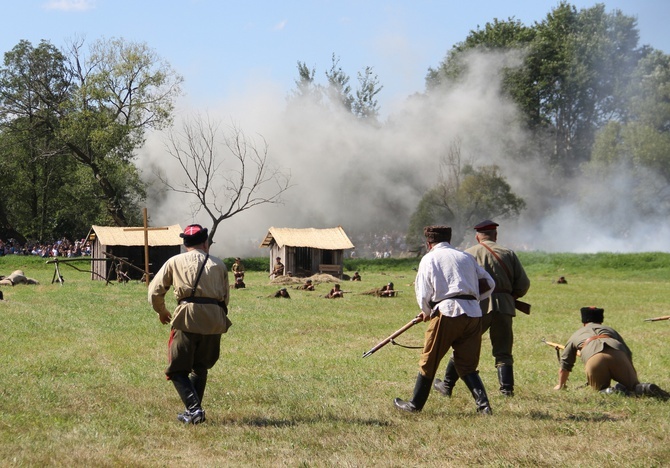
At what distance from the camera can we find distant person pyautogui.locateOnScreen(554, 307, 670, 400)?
909 cm

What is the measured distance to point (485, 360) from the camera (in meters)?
12.7

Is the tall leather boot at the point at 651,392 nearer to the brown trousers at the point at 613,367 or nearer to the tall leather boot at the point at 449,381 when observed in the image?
the brown trousers at the point at 613,367

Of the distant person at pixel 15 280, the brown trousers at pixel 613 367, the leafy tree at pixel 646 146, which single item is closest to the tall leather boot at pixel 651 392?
the brown trousers at pixel 613 367

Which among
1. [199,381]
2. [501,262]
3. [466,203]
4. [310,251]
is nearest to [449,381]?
[501,262]

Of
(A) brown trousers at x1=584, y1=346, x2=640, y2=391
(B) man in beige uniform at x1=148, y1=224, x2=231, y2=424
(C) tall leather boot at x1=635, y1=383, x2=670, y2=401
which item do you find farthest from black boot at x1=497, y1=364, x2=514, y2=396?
(B) man in beige uniform at x1=148, y1=224, x2=231, y2=424

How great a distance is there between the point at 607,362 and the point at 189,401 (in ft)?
14.4

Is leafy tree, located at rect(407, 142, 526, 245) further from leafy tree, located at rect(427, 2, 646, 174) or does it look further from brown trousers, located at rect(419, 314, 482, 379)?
brown trousers, located at rect(419, 314, 482, 379)

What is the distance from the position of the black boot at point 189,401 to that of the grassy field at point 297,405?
134 mm

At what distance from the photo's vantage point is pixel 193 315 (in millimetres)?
7777

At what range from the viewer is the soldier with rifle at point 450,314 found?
795 cm

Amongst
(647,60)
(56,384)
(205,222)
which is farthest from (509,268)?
(647,60)

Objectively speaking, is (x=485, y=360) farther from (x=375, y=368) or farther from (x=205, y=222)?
(x=205, y=222)

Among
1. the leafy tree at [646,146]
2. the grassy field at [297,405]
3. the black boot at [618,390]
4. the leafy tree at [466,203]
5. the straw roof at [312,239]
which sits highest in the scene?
the leafy tree at [646,146]

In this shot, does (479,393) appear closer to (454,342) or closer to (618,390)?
(454,342)
